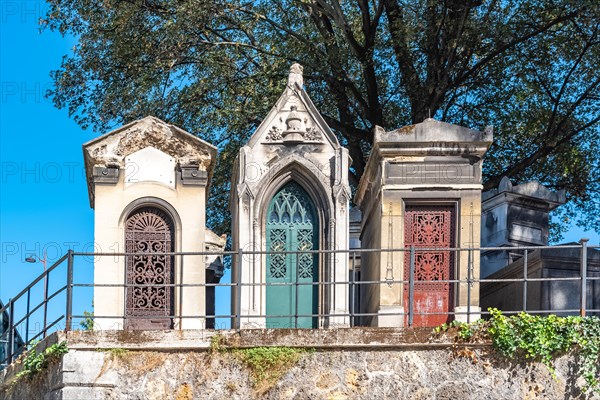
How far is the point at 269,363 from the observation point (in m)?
16.7

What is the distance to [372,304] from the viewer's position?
20297mm

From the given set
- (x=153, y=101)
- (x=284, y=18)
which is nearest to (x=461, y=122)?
(x=284, y=18)

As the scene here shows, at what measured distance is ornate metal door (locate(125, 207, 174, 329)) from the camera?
19.2 m

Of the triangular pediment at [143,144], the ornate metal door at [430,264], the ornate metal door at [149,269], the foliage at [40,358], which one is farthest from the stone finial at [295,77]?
the foliage at [40,358]

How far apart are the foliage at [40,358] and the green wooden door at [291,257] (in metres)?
3.58

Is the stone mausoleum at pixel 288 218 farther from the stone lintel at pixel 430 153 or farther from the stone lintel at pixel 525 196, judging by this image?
the stone lintel at pixel 525 196

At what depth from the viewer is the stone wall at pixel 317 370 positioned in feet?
54.3

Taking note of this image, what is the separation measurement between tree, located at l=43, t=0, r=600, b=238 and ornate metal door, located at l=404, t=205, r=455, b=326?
7.11m

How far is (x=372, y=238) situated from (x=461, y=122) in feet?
26.7

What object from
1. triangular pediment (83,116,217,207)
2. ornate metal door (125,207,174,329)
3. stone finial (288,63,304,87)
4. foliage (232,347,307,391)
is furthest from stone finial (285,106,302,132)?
foliage (232,347,307,391)

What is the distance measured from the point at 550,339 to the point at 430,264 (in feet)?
10.3

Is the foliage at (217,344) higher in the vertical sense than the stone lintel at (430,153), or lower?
lower

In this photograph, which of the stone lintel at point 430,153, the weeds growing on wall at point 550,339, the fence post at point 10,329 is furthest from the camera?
the stone lintel at point 430,153

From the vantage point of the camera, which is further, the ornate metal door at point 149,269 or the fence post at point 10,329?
the ornate metal door at point 149,269
